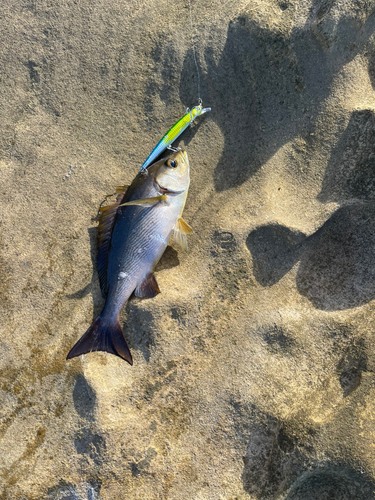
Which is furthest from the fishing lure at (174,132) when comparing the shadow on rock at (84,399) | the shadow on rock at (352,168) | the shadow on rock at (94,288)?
the shadow on rock at (84,399)

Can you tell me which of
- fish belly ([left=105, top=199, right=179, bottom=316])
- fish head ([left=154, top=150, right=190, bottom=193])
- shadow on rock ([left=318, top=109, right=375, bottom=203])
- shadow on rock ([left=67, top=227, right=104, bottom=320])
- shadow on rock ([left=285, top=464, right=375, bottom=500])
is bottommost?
shadow on rock ([left=285, top=464, right=375, bottom=500])

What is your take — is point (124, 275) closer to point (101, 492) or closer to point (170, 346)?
point (170, 346)

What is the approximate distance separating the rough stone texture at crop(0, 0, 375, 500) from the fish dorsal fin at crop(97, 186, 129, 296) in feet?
0.60

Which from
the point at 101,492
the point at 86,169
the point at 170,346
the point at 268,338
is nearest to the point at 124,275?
the point at 170,346

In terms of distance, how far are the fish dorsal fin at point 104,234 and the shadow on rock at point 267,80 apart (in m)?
1.14

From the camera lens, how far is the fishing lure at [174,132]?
10.00ft

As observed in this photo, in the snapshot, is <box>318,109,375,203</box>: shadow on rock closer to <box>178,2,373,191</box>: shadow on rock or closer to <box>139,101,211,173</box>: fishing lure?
<box>178,2,373,191</box>: shadow on rock

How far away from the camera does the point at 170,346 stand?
295cm

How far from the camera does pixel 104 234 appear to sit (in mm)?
3080

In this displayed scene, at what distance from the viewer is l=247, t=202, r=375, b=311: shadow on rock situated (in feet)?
10.1

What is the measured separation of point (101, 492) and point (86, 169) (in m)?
3.09

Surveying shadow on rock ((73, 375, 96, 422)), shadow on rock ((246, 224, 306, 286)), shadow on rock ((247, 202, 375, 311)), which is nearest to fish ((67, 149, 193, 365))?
shadow on rock ((73, 375, 96, 422))

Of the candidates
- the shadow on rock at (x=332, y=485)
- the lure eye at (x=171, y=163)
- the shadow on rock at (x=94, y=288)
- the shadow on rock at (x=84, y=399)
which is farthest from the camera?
the shadow on rock at (x=94, y=288)

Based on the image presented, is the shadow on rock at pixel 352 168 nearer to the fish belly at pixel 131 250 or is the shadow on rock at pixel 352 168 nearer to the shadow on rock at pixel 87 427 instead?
the fish belly at pixel 131 250
